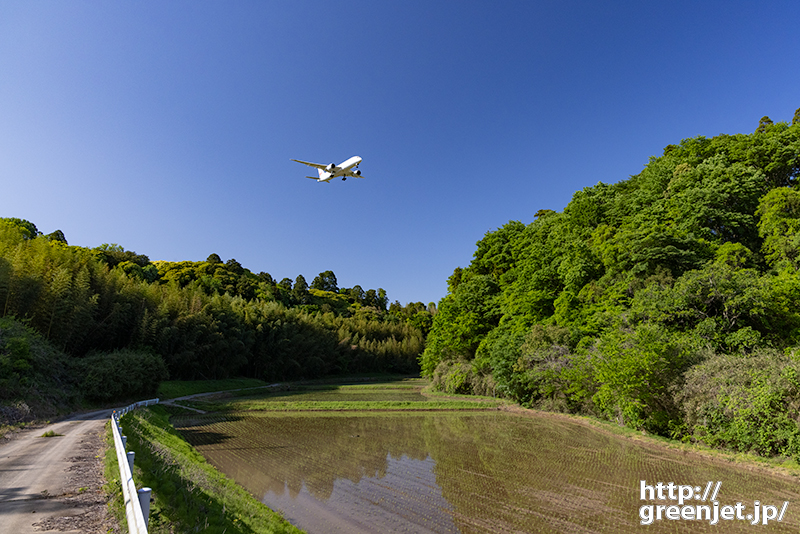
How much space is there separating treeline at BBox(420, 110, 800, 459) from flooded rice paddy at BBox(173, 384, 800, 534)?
7.05 ft

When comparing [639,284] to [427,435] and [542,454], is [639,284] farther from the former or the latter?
[427,435]

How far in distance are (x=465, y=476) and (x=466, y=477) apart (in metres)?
0.12

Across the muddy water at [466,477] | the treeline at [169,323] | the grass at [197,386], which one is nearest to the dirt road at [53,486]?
the muddy water at [466,477]

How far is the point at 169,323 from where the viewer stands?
38344 millimetres

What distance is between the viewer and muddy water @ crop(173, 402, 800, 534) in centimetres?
951

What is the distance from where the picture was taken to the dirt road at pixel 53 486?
19.1 ft

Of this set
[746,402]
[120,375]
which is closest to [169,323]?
[120,375]

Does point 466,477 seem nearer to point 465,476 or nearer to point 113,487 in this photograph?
point 465,476

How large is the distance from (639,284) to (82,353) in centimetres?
3944

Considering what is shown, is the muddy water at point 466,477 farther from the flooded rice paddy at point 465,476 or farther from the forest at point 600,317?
the forest at point 600,317

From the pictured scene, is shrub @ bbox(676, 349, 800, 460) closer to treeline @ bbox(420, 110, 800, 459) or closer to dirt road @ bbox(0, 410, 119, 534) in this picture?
treeline @ bbox(420, 110, 800, 459)

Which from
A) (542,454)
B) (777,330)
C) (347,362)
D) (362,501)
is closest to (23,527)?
(362,501)

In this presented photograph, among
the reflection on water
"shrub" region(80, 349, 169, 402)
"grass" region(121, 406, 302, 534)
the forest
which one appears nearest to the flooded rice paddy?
the reflection on water

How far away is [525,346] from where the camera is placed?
94.0ft
